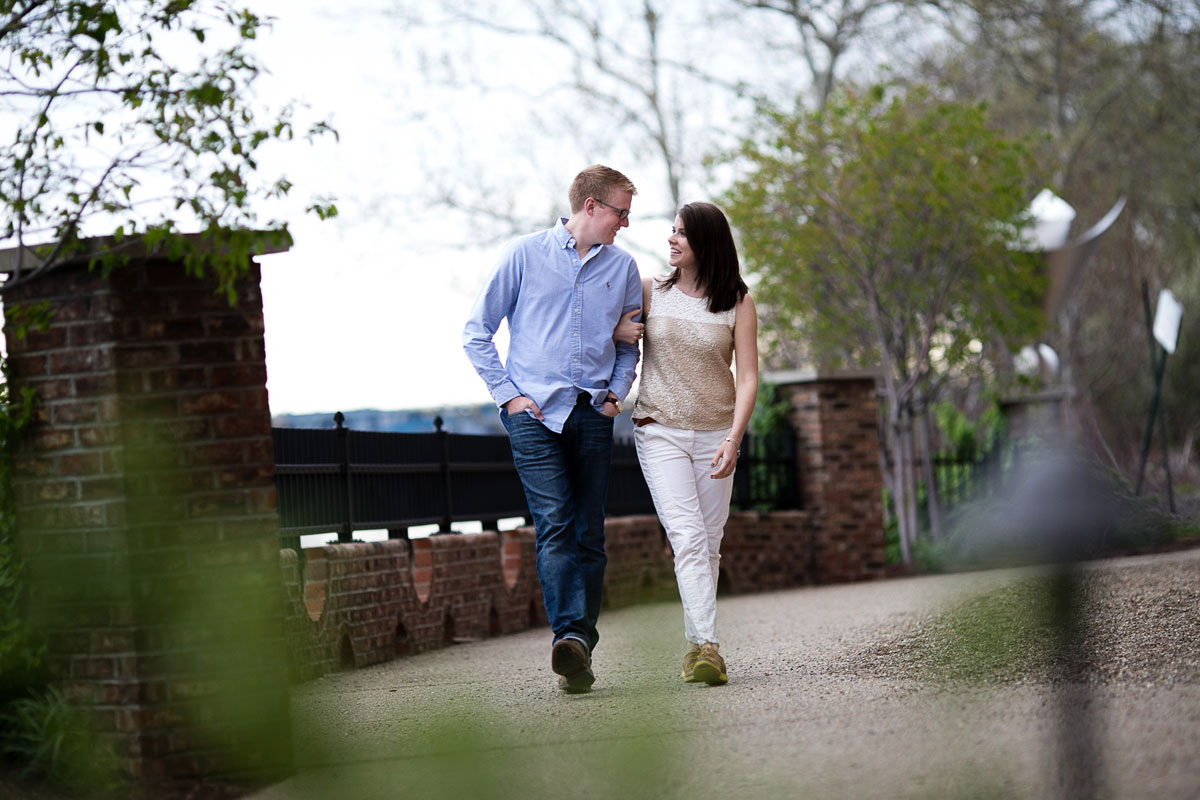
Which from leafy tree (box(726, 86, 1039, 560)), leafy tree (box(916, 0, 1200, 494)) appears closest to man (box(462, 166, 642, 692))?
leafy tree (box(726, 86, 1039, 560))

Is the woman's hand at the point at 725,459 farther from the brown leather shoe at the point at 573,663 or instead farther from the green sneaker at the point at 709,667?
the brown leather shoe at the point at 573,663

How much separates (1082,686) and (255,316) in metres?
2.71

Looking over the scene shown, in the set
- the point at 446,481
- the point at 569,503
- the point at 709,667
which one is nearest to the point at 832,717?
the point at 709,667

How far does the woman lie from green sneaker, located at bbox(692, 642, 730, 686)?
0.32 feet


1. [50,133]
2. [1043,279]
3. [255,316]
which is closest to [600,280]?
[255,316]

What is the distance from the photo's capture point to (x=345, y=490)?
7.19 m

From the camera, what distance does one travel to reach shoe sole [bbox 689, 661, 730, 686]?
479cm

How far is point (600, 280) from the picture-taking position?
5094 millimetres

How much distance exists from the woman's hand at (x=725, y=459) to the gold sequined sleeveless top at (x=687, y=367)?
132 millimetres

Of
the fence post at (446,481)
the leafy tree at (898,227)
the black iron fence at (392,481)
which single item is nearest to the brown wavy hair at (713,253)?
the black iron fence at (392,481)

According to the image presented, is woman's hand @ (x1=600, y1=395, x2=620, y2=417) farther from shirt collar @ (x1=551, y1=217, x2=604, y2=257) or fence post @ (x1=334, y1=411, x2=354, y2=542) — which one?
fence post @ (x1=334, y1=411, x2=354, y2=542)

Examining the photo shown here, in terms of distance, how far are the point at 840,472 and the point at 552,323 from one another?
721 centimetres

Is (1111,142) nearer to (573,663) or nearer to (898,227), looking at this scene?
(898,227)

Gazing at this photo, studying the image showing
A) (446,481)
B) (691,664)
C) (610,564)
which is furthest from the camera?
(610,564)
